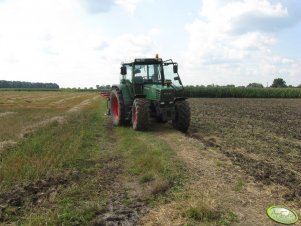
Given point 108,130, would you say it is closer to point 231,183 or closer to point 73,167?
Result: point 73,167

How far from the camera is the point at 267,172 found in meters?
8.62

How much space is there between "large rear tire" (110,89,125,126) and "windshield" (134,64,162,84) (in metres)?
1.28

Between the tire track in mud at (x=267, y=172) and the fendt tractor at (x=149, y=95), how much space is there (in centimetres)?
357

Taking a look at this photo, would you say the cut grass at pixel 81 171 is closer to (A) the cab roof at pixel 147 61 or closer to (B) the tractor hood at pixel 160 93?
(B) the tractor hood at pixel 160 93

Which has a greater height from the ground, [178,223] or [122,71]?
[122,71]

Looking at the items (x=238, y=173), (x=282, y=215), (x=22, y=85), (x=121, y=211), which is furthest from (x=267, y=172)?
(x=22, y=85)

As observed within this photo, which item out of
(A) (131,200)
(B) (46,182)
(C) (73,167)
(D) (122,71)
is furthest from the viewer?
(D) (122,71)

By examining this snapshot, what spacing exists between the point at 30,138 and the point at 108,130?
346 cm

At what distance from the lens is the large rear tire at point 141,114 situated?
45.5ft

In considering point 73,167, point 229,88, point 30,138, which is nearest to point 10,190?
point 73,167

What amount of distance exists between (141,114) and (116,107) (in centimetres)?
365

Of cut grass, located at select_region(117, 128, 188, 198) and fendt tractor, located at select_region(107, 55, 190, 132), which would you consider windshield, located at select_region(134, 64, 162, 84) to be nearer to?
fendt tractor, located at select_region(107, 55, 190, 132)

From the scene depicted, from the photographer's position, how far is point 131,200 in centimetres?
674

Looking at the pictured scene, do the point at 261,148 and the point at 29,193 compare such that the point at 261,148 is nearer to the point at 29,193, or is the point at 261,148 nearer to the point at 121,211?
the point at 121,211
